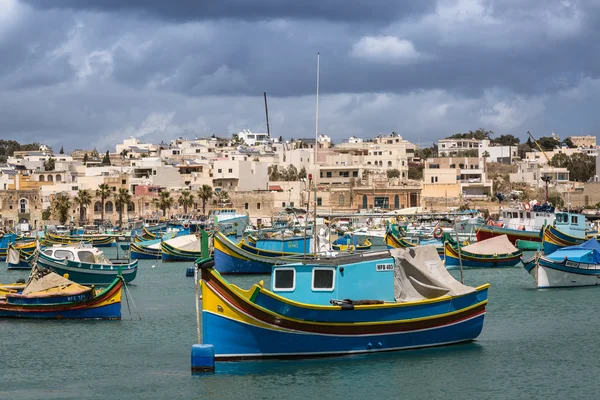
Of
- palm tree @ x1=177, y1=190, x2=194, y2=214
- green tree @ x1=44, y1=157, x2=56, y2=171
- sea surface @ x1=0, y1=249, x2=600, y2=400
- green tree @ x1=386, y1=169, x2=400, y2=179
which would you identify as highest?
green tree @ x1=44, y1=157, x2=56, y2=171

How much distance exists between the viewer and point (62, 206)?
4582 inches

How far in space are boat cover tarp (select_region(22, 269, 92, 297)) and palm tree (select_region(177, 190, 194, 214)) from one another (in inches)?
3168

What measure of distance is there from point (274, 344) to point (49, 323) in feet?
40.0

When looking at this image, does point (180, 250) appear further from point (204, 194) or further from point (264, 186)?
point (264, 186)

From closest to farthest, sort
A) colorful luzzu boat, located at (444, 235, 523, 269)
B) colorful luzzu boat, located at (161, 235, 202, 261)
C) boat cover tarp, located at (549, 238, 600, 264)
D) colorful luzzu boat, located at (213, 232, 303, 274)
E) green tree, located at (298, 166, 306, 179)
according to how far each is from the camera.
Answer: boat cover tarp, located at (549, 238, 600, 264), colorful luzzu boat, located at (213, 232, 303, 274), colorful luzzu boat, located at (444, 235, 523, 269), colorful luzzu boat, located at (161, 235, 202, 261), green tree, located at (298, 166, 306, 179)

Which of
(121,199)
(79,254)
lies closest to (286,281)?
(79,254)

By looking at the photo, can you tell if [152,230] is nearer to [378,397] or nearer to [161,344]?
[161,344]

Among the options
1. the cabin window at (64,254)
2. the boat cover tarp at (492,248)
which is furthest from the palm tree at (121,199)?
the cabin window at (64,254)

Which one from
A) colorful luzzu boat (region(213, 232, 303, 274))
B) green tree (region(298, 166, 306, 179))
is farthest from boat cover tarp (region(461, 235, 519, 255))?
green tree (region(298, 166, 306, 179))

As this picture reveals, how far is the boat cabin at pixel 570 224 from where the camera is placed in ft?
235

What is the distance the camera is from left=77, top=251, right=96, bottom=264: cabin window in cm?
4618

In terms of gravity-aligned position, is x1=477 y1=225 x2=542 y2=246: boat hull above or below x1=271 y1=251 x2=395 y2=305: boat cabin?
below

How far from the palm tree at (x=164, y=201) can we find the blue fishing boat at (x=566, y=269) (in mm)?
72587

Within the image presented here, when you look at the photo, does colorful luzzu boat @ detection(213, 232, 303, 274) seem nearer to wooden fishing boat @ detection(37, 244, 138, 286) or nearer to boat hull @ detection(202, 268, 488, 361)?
wooden fishing boat @ detection(37, 244, 138, 286)
